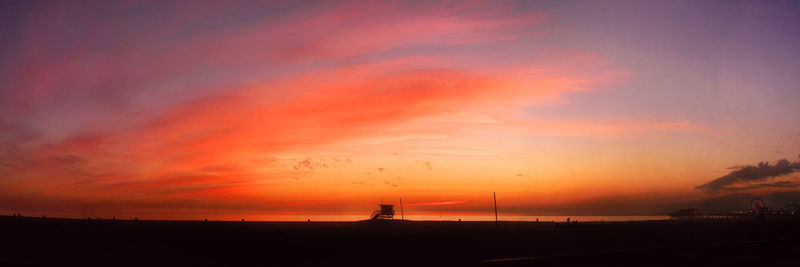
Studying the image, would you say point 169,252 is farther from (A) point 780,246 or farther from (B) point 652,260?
(A) point 780,246

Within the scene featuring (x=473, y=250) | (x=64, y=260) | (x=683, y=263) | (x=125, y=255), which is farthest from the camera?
(x=473, y=250)

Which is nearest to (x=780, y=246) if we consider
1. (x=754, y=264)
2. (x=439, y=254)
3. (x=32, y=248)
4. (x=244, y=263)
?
(x=754, y=264)

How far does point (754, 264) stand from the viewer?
53.6 ft

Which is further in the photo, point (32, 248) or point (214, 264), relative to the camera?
point (32, 248)

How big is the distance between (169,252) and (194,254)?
2355mm

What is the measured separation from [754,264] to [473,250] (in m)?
21.5

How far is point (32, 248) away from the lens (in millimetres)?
33656

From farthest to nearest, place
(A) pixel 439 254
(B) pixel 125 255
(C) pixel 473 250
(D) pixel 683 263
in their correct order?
(C) pixel 473 250 < (A) pixel 439 254 < (B) pixel 125 255 < (D) pixel 683 263

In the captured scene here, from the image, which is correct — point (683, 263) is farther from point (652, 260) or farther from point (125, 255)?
point (125, 255)

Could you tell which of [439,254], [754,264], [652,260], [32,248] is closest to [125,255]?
[32,248]

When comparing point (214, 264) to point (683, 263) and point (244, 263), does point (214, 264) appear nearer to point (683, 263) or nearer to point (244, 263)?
point (244, 263)

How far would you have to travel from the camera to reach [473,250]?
36.4m

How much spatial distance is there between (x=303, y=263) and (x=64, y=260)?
43.5 feet

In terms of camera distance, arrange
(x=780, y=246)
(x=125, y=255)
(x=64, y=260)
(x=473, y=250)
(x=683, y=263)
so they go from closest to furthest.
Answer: (x=683, y=263), (x=780, y=246), (x=64, y=260), (x=125, y=255), (x=473, y=250)
